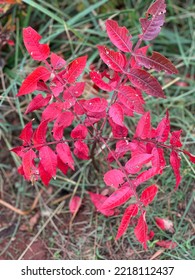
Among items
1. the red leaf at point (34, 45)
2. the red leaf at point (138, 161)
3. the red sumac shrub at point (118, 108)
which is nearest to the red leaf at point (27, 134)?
the red sumac shrub at point (118, 108)

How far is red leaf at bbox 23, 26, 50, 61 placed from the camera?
1.27 metres

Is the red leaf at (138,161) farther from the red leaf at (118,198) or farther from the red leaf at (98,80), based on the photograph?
the red leaf at (98,80)

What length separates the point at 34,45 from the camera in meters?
1.29

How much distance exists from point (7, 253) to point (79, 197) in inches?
14.0

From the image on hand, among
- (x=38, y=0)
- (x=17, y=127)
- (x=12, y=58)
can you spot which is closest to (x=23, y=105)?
(x=17, y=127)

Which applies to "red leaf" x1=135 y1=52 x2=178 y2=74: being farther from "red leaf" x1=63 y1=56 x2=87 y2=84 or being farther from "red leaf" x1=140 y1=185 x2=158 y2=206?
"red leaf" x1=140 y1=185 x2=158 y2=206

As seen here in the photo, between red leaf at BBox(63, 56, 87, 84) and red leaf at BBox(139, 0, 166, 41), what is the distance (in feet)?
0.63

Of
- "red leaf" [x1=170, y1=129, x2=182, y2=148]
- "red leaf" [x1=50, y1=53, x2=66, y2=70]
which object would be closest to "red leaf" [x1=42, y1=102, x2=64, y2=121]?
"red leaf" [x1=50, y1=53, x2=66, y2=70]

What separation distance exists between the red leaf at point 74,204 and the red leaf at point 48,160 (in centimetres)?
45

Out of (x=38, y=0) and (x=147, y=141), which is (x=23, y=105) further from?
(x=147, y=141)

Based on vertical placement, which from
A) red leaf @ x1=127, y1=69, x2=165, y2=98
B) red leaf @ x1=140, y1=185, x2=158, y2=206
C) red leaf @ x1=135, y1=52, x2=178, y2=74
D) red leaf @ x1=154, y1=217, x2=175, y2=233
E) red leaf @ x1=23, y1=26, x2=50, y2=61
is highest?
red leaf @ x1=23, y1=26, x2=50, y2=61

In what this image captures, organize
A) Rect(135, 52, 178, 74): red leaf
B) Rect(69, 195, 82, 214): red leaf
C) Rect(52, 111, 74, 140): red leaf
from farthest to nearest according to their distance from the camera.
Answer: Rect(69, 195, 82, 214): red leaf, Rect(52, 111, 74, 140): red leaf, Rect(135, 52, 178, 74): red leaf

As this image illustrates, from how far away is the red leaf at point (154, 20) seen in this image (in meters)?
1.29

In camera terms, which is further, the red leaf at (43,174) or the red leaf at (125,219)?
the red leaf at (43,174)
